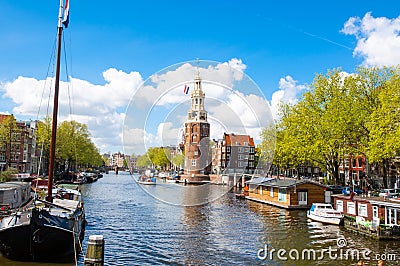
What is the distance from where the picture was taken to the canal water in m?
25.8

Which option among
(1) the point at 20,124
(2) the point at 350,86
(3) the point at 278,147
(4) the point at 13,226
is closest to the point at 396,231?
(4) the point at 13,226

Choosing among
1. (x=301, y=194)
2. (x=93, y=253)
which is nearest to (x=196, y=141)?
(x=301, y=194)

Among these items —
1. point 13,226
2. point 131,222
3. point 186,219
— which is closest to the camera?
point 13,226

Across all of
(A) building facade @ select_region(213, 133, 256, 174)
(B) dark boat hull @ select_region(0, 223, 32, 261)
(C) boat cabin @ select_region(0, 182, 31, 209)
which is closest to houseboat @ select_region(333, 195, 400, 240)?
(B) dark boat hull @ select_region(0, 223, 32, 261)

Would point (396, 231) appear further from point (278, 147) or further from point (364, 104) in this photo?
point (278, 147)

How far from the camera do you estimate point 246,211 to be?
5178 cm

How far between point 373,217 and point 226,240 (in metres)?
14.3

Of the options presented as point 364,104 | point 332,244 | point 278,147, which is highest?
point 364,104

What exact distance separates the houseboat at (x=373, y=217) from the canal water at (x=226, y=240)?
975 millimetres

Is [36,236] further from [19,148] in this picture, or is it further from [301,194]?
[19,148]

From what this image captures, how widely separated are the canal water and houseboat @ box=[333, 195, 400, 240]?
0.98 m

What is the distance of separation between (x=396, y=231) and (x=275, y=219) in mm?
15035

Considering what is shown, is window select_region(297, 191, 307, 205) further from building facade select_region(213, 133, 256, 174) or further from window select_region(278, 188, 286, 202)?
building facade select_region(213, 133, 256, 174)

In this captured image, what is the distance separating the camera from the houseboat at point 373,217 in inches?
1239
